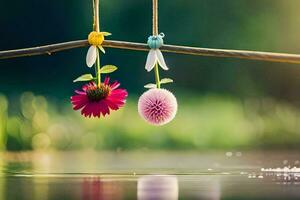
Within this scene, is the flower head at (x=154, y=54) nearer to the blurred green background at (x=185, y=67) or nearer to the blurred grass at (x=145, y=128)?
the blurred grass at (x=145, y=128)

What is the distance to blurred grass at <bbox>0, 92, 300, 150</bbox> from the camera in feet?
21.3

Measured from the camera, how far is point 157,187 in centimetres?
348

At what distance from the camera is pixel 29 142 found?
21.1 ft

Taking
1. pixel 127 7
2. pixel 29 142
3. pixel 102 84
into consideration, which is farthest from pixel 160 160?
pixel 127 7

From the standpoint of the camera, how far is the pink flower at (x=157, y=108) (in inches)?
119

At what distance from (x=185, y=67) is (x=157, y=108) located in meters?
4.60

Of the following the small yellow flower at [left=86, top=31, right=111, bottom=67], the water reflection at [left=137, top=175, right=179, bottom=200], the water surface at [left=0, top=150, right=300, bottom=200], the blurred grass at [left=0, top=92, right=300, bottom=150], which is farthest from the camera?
the blurred grass at [left=0, top=92, right=300, bottom=150]

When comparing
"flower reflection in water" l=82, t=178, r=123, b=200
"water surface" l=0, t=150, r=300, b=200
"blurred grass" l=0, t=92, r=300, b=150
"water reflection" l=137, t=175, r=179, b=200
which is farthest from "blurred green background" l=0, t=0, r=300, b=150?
"flower reflection in water" l=82, t=178, r=123, b=200

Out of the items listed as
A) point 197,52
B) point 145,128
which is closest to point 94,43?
point 197,52

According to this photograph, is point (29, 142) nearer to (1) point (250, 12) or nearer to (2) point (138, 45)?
(1) point (250, 12)

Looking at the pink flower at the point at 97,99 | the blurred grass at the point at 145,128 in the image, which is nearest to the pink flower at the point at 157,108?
the pink flower at the point at 97,99

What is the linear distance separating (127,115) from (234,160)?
173 cm

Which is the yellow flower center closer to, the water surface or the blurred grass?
the water surface

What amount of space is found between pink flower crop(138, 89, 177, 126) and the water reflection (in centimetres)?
21
